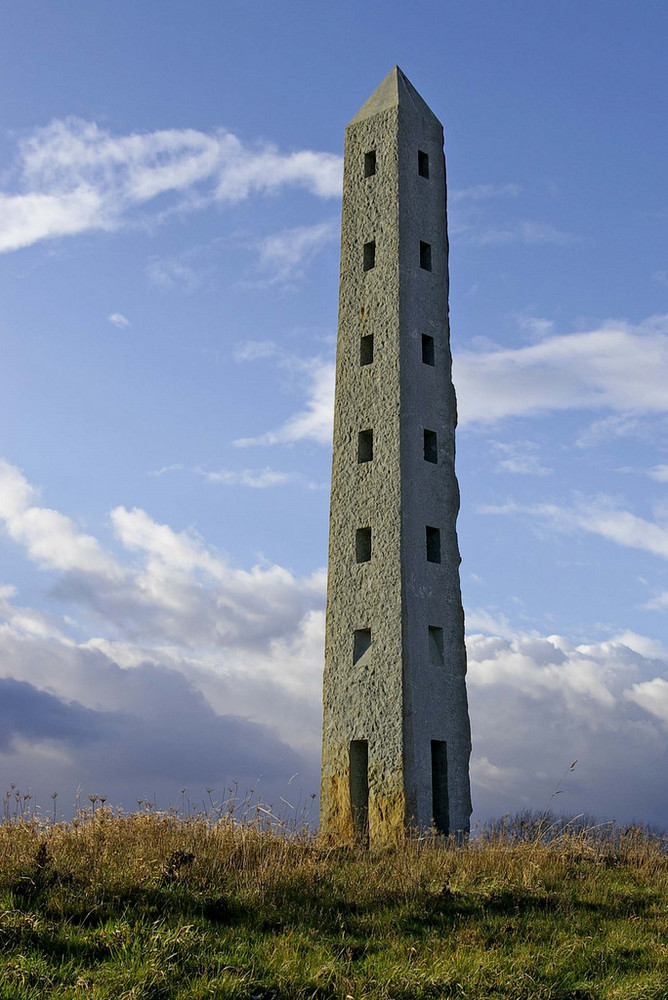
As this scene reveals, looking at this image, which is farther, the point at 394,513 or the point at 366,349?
the point at 366,349

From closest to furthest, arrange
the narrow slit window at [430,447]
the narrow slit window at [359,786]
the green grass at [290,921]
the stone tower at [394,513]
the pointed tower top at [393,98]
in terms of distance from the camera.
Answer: the green grass at [290,921]
the narrow slit window at [359,786]
the stone tower at [394,513]
the narrow slit window at [430,447]
the pointed tower top at [393,98]

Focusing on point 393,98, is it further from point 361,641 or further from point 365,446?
point 361,641

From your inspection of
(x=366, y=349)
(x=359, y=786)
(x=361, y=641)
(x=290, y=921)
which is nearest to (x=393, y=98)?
(x=366, y=349)

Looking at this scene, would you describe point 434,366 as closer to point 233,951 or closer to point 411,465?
point 411,465

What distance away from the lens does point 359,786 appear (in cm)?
1872

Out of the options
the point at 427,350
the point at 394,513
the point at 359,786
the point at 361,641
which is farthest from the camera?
the point at 427,350

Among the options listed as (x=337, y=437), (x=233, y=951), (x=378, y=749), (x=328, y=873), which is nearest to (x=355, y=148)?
(x=337, y=437)

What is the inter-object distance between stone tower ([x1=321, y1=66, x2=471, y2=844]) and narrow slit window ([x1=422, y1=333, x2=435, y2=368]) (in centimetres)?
3

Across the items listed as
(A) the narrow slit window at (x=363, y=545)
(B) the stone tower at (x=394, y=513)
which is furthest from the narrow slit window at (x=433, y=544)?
(A) the narrow slit window at (x=363, y=545)

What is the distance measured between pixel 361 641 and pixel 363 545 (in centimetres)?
195

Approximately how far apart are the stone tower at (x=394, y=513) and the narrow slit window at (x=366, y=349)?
28 millimetres

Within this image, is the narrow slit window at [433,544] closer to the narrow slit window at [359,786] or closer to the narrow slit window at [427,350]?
the narrow slit window at [427,350]

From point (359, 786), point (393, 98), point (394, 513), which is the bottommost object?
point (359, 786)

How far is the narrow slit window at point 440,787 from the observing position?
18.5 meters
